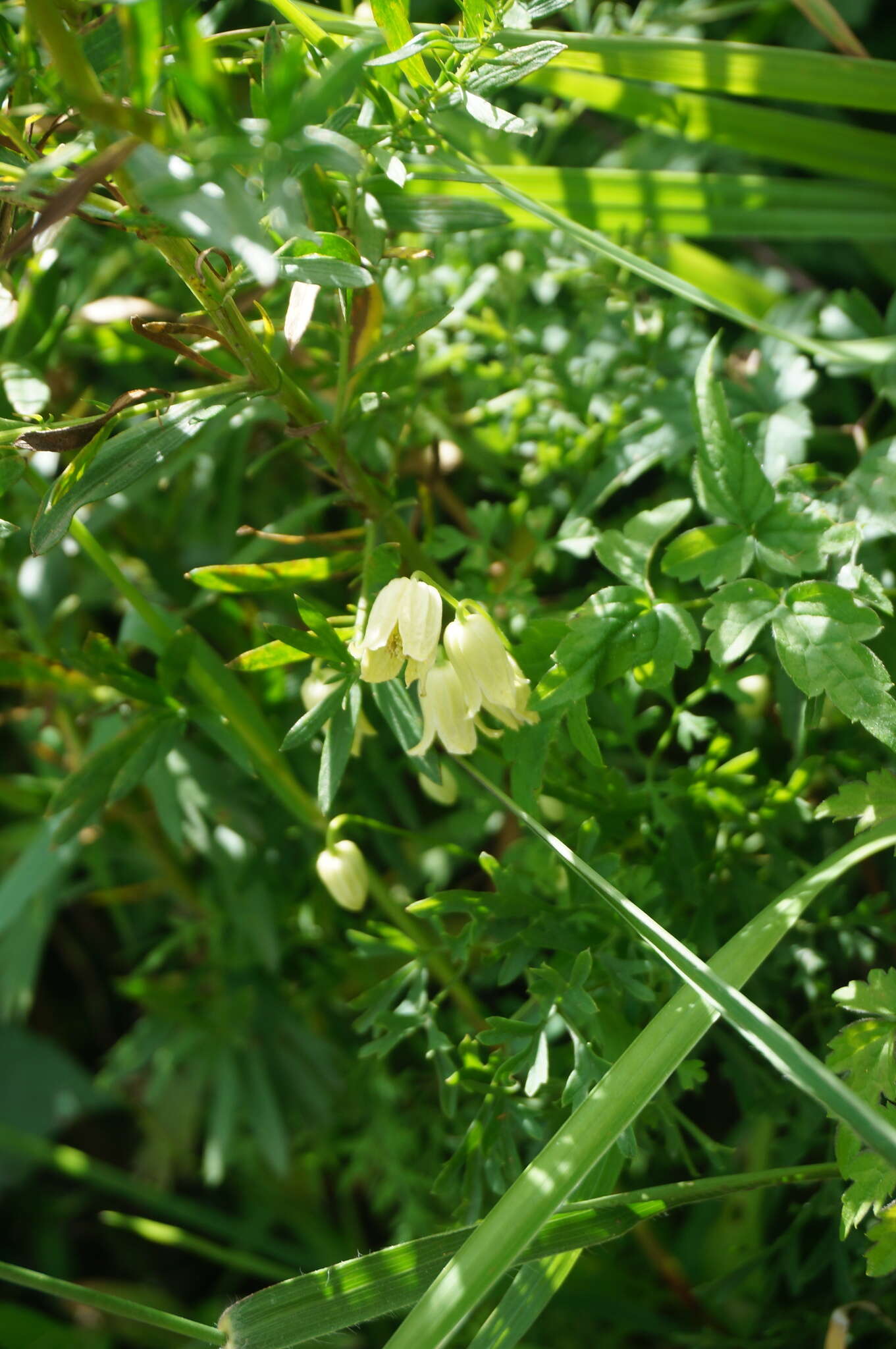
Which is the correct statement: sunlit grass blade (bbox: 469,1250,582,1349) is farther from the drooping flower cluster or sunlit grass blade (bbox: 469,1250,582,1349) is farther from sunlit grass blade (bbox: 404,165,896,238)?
sunlit grass blade (bbox: 404,165,896,238)

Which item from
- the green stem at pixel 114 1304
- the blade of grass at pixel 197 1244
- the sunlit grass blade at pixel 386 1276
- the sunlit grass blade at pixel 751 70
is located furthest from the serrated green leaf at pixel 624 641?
the blade of grass at pixel 197 1244

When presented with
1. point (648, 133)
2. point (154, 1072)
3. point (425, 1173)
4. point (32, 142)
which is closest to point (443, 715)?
point (32, 142)

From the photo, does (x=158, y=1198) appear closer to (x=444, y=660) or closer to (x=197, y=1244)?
(x=197, y=1244)

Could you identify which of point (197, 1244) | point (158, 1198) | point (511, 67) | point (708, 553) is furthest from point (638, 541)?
point (158, 1198)

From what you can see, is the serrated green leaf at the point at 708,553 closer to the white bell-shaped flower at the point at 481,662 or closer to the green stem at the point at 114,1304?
the white bell-shaped flower at the point at 481,662

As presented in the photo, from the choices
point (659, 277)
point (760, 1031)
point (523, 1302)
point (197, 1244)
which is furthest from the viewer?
point (197, 1244)

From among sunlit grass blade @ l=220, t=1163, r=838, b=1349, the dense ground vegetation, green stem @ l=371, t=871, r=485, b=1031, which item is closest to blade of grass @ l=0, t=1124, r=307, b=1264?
the dense ground vegetation
